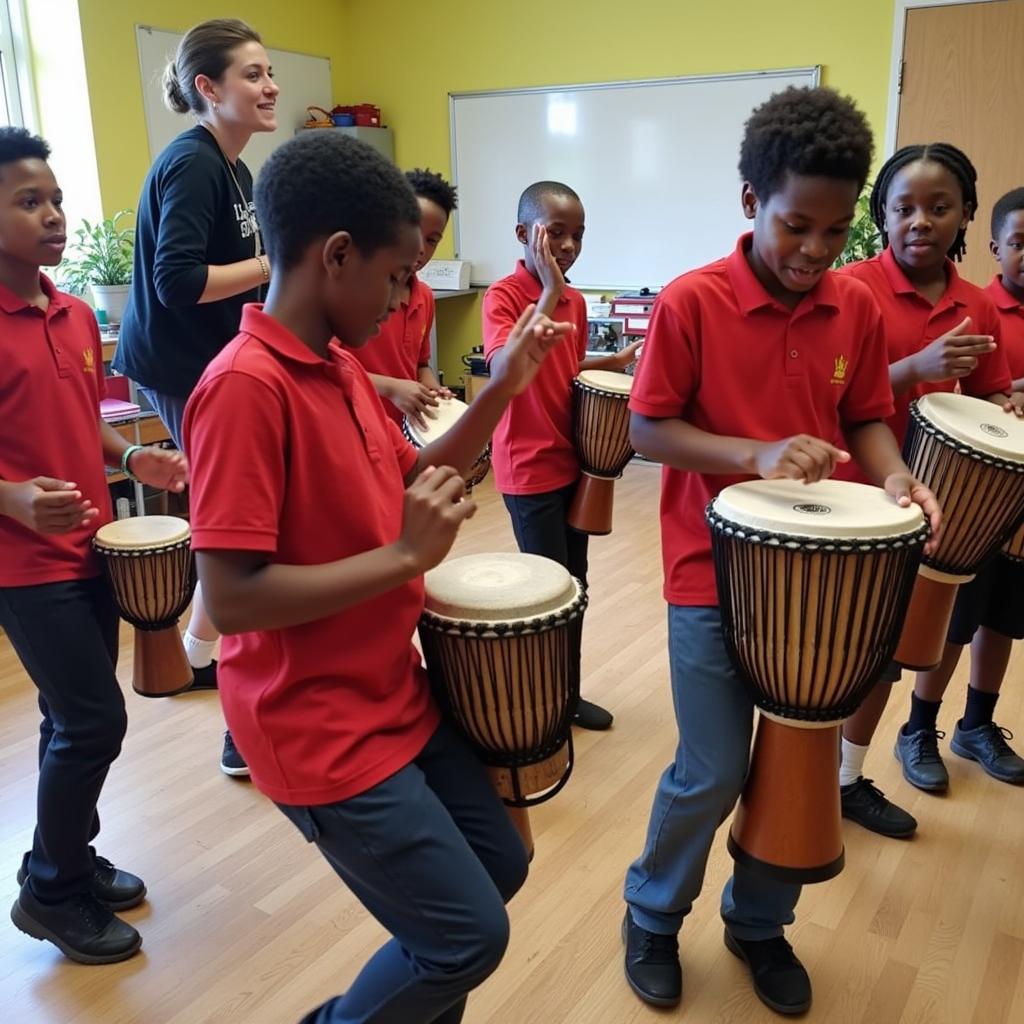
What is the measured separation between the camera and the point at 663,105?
5.86m

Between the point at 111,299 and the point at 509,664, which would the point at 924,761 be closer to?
the point at 509,664

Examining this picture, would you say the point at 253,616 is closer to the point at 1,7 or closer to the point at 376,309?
the point at 376,309

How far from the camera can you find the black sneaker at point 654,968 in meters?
1.81

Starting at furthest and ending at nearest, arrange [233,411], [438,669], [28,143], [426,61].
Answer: [426,61], [28,143], [438,669], [233,411]

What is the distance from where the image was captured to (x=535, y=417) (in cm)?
269

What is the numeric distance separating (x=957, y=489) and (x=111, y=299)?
416 centimetres

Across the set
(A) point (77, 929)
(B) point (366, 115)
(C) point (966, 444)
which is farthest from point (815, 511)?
(B) point (366, 115)

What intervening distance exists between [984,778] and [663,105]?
178 inches

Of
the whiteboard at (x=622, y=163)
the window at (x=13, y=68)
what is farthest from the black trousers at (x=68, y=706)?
the whiteboard at (x=622, y=163)

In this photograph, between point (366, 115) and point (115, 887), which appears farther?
point (366, 115)

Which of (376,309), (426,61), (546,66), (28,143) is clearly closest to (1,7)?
(426,61)

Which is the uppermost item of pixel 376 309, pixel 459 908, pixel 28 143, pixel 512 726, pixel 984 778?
pixel 28 143

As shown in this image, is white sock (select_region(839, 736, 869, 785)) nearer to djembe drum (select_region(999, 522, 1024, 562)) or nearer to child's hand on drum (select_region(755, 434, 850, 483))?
djembe drum (select_region(999, 522, 1024, 562))

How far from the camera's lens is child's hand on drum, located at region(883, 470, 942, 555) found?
1572 millimetres
